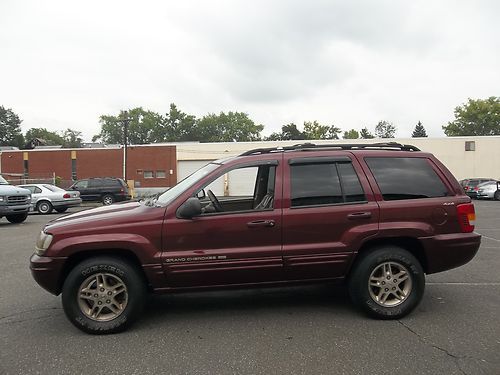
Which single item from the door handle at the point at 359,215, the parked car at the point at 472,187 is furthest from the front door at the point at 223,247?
the parked car at the point at 472,187

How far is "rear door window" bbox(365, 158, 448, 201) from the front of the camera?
4867 millimetres

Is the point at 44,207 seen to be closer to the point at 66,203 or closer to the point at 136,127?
the point at 66,203

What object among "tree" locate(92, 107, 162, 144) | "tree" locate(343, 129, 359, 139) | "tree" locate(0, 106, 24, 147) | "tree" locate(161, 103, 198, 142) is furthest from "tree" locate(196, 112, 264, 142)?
"tree" locate(0, 106, 24, 147)

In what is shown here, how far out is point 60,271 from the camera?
14.5 ft

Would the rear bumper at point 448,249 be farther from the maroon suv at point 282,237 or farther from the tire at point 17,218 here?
the tire at point 17,218

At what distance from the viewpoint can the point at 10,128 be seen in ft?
345

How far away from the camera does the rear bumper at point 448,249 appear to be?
4789 millimetres

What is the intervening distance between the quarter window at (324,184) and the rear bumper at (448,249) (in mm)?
903

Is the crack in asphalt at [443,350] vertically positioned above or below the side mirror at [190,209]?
below

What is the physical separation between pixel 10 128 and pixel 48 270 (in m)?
116

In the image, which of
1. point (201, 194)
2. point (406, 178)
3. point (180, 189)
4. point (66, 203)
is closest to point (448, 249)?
point (406, 178)

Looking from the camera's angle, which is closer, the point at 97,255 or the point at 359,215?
the point at 97,255

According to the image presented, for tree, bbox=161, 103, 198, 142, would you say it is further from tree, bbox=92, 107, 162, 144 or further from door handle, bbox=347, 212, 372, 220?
door handle, bbox=347, 212, 372, 220

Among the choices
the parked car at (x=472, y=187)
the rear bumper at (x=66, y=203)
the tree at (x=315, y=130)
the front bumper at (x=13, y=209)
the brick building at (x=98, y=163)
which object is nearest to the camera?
the front bumper at (x=13, y=209)
